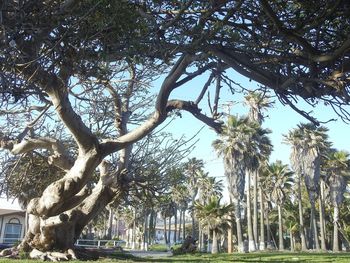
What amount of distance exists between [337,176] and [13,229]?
37087mm

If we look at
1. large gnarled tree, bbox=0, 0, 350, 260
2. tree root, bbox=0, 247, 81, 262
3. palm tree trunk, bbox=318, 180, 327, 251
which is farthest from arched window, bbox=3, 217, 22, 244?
large gnarled tree, bbox=0, 0, 350, 260

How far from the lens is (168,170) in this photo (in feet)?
59.7

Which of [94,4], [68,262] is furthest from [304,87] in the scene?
[68,262]

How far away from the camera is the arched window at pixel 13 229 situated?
44344 mm

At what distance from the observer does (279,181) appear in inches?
2119

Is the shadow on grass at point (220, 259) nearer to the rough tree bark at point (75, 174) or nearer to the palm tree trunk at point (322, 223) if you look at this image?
the rough tree bark at point (75, 174)

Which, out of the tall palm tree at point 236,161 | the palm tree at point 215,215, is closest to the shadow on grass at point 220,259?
the palm tree at point 215,215

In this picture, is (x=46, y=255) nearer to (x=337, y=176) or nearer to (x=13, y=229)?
(x=13, y=229)

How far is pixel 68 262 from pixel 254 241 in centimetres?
3379

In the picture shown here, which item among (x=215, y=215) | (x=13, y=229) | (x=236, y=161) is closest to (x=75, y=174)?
(x=215, y=215)

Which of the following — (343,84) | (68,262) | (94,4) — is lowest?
(68,262)

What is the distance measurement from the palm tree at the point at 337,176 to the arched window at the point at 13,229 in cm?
3564

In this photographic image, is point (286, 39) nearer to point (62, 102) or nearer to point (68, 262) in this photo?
point (62, 102)

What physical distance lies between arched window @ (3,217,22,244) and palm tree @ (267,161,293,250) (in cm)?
3086
